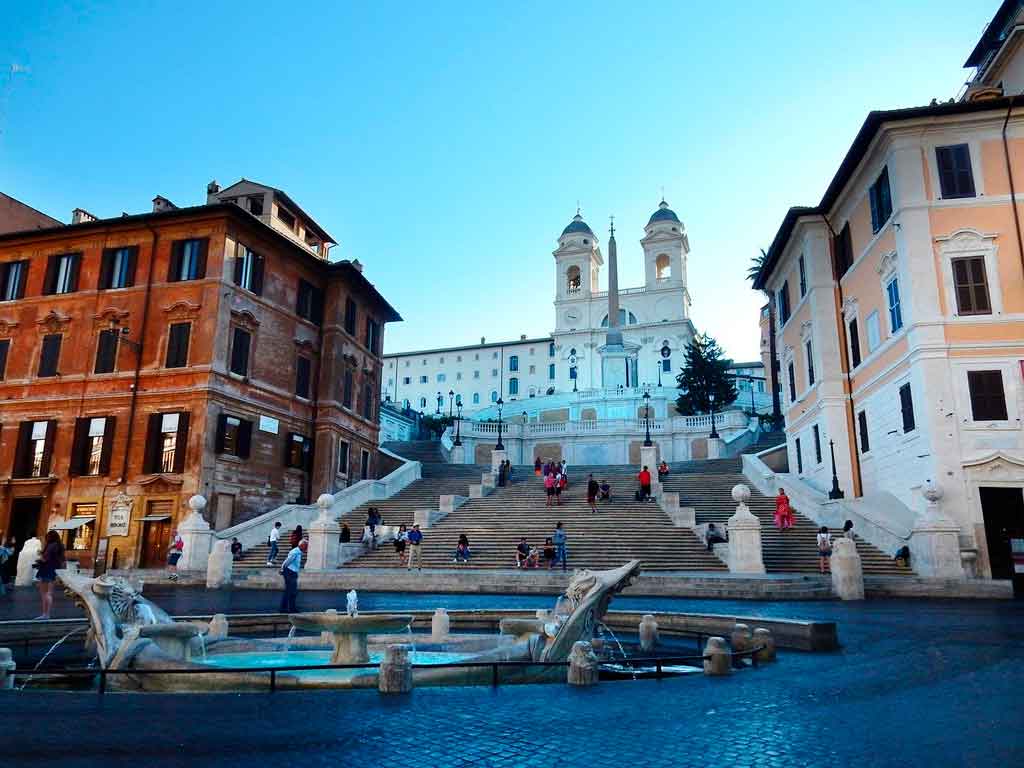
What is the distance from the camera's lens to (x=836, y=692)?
7402 millimetres

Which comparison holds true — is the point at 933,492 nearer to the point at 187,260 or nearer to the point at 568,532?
the point at 568,532

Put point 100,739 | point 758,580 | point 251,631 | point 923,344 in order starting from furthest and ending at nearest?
point 923,344 → point 758,580 → point 251,631 → point 100,739

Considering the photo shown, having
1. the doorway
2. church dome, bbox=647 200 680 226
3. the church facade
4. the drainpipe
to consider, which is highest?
church dome, bbox=647 200 680 226

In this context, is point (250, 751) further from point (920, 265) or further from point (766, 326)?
point (766, 326)

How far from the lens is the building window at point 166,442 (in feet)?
94.5

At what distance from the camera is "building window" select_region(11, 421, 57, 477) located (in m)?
30.2

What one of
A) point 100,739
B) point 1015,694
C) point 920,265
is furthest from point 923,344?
point 100,739

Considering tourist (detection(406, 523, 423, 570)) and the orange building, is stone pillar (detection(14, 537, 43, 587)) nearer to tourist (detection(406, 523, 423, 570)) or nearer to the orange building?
the orange building

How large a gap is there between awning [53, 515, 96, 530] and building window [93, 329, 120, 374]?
19.4ft

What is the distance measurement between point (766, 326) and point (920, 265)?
4815cm

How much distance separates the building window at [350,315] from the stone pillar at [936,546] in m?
26.6

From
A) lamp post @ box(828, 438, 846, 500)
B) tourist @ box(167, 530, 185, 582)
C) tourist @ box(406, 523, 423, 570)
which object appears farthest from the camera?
lamp post @ box(828, 438, 846, 500)

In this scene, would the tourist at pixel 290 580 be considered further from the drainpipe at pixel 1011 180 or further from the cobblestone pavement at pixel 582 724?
the drainpipe at pixel 1011 180

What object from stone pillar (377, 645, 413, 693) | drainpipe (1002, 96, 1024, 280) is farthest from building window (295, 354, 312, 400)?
stone pillar (377, 645, 413, 693)
